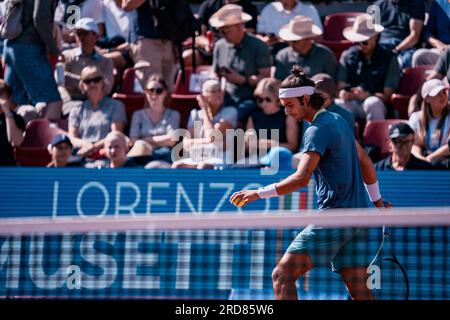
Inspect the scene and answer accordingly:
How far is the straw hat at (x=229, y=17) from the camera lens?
10.3m

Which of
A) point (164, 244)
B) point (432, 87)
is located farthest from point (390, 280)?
point (432, 87)

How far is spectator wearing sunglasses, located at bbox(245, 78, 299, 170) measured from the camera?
9258 mm

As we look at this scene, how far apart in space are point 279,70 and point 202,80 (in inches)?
38.0

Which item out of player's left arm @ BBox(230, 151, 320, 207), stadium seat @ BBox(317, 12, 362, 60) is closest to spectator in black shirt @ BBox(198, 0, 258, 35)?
stadium seat @ BBox(317, 12, 362, 60)

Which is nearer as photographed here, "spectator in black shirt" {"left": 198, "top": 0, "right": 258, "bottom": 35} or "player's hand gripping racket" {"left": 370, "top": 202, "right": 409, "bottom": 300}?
"player's hand gripping racket" {"left": 370, "top": 202, "right": 409, "bottom": 300}

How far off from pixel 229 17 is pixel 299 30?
2.48 feet

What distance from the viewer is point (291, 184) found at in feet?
20.0

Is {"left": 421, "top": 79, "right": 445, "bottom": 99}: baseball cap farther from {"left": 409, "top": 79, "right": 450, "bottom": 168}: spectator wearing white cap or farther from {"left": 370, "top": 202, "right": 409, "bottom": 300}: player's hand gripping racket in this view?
{"left": 370, "top": 202, "right": 409, "bottom": 300}: player's hand gripping racket

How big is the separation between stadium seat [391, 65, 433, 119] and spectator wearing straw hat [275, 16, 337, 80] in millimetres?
704

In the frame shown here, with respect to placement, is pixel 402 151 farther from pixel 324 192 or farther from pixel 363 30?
pixel 324 192

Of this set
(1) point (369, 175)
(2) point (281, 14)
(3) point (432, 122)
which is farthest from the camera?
(2) point (281, 14)

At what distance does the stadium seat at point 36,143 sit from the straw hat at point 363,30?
3128 mm

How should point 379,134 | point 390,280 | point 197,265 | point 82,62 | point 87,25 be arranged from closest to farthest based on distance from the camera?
point 390,280, point 197,265, point 379,134, point 87,25, point 82,62
